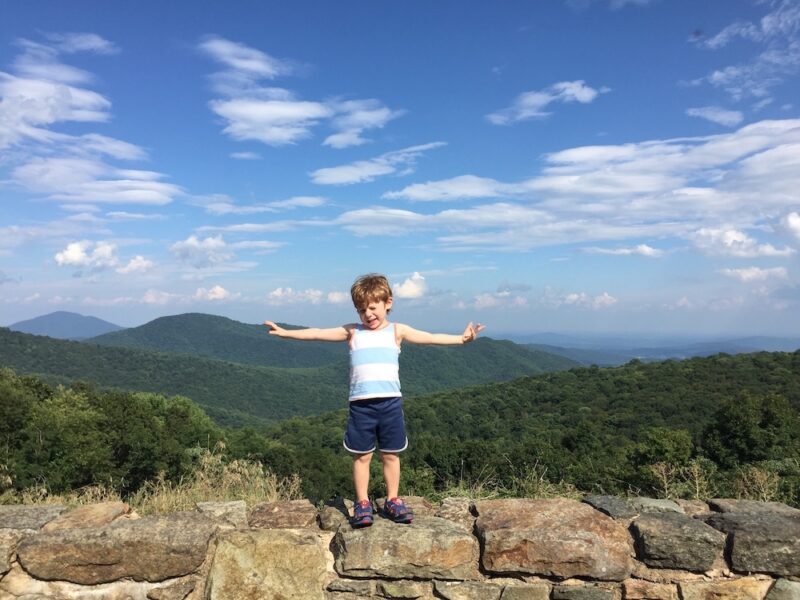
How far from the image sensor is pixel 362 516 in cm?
297

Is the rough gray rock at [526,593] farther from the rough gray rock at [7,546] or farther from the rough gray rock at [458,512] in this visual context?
the rough gray rock at [7,546]

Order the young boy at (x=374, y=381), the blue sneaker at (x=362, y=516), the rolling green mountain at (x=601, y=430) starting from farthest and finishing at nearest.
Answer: the rolling green mountain at (x=601, y=430)
the young boy at (x=374, y=381)
the blue sneaker at (x=362, y=516)

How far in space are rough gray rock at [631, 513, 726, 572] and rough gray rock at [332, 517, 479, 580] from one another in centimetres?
97

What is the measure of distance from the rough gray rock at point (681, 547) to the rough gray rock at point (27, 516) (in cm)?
352

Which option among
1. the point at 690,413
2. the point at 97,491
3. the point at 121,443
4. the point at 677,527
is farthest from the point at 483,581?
the point at 690,413

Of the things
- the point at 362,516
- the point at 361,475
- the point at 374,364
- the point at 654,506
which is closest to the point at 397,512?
the point at 362,516

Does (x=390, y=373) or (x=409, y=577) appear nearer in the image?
(x=409, y=577)

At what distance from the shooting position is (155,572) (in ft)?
9.25

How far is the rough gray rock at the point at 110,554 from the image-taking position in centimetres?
279

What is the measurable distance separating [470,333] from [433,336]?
0.24 meters

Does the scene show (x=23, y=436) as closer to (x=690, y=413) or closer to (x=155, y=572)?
(x=155, y=572)

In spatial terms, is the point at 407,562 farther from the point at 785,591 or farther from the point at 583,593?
the point at 785,591

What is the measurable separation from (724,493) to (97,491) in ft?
18.1

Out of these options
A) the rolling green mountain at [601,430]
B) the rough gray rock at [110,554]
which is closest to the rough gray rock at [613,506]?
the rolling green mountain at [601,430]
